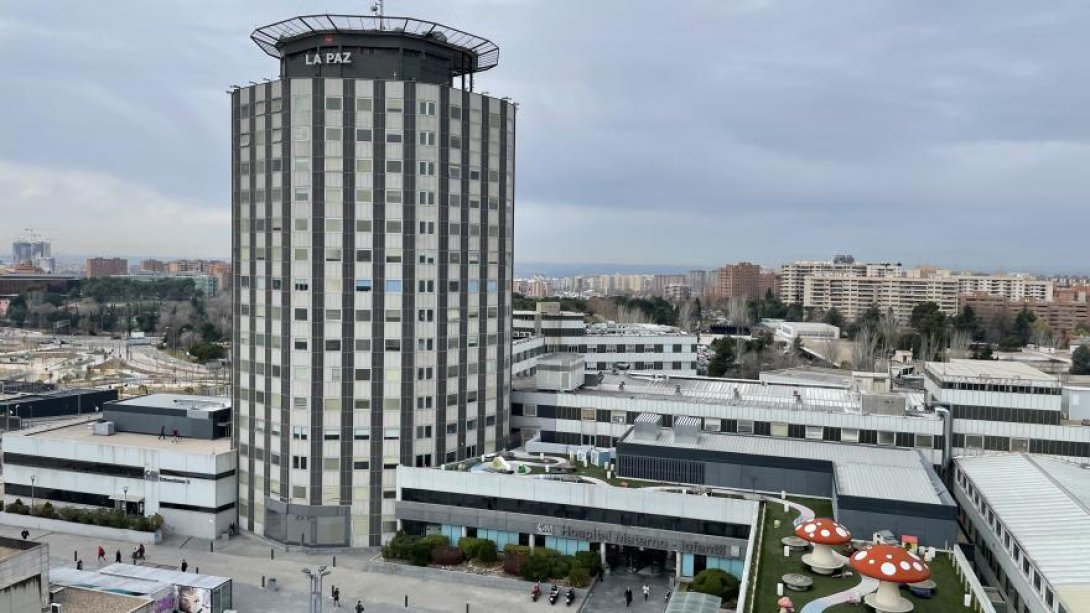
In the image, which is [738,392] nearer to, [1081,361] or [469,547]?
[469,547]

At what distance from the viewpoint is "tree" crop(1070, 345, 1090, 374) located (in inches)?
5713

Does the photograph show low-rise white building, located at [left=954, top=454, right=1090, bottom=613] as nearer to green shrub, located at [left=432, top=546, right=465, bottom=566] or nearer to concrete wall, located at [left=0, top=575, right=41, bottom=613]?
green shrub, located at [left=432, top=546, right=465, bottom=566]

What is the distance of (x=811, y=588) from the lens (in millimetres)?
41406

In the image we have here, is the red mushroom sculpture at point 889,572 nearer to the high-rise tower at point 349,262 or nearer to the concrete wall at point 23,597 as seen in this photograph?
the high-rise tower at point 349,262

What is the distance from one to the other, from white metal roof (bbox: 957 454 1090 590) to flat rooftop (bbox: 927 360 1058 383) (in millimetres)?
7604

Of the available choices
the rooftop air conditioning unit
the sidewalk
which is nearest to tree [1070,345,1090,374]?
the sidewalk

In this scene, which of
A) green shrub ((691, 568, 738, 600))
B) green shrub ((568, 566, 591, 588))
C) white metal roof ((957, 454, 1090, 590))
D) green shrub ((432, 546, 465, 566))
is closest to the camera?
white metal roof ((957, 454, 1090, 590))

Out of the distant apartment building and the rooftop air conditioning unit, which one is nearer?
the rooftop air conditioning unit

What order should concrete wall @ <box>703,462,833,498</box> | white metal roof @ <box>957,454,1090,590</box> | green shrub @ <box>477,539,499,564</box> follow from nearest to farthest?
white metal roof @ <box>957,454,1090,590</box> < concrete wall @ <box>703,462,833,498</box> < green shrub @ <box>477,539,499,564</box>

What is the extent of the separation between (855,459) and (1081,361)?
379 feet

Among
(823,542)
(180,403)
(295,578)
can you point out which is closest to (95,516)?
(180,403)

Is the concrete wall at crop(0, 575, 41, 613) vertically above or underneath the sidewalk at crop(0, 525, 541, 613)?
above

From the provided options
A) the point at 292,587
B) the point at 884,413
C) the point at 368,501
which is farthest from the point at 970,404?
the point at 292,587

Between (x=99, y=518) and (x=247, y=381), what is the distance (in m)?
17.0
